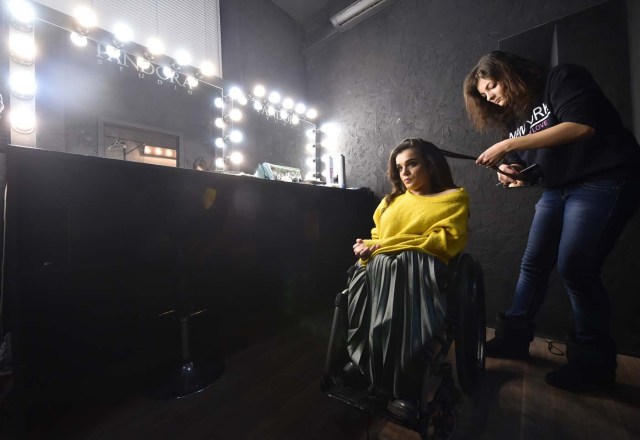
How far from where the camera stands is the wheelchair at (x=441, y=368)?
0.73 meters

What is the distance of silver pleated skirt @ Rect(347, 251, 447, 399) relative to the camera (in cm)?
74

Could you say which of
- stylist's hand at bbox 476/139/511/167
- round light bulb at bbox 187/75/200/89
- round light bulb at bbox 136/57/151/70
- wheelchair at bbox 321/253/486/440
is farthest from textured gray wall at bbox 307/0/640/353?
round light bulb at bbox 136/57/151/70

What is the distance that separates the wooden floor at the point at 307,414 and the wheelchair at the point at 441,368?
113 mm

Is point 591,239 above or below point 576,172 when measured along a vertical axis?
below

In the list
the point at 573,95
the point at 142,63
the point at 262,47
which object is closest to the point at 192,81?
the point at 142,63

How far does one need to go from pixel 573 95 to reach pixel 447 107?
3.06 ft

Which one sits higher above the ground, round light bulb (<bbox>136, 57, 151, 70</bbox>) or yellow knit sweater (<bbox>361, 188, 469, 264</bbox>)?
round light bulb (<bbox>136, 57, 151, 70</bbox>)

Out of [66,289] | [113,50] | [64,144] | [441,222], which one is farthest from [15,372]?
[113,50]

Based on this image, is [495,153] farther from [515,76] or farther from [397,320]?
[397,320]

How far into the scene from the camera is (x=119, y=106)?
1519 millimetres

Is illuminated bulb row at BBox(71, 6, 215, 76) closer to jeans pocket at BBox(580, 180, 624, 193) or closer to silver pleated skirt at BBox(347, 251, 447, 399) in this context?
silver pleated skirt at BBox(347, 251, 447, 399)

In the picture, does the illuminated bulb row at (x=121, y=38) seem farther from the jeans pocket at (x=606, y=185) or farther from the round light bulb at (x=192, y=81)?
the jeans pocket at (x=606, y=185)

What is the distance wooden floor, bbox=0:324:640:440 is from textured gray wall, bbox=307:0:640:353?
0.46m

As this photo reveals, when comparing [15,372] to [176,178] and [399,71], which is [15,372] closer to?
[176,178]
